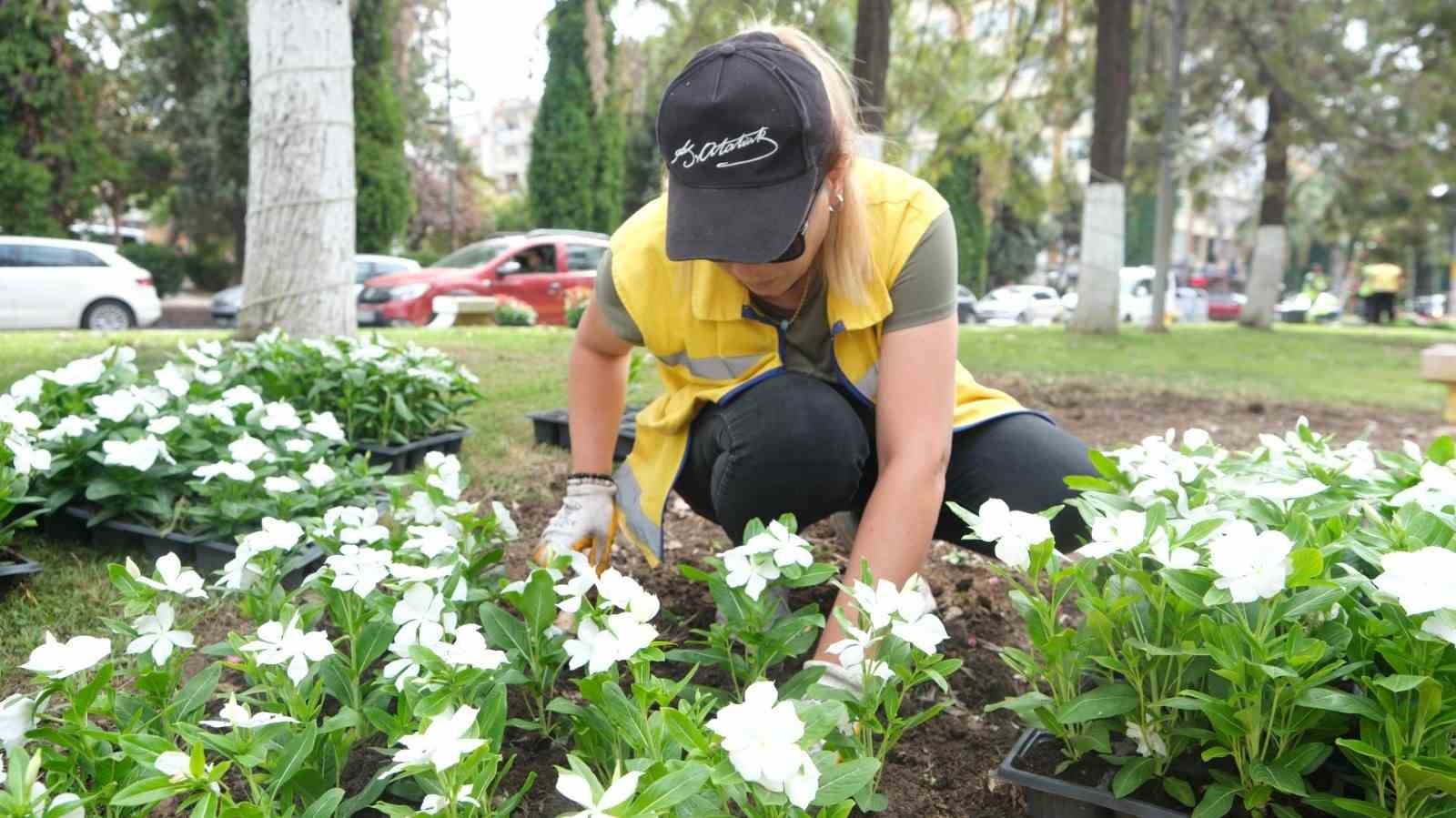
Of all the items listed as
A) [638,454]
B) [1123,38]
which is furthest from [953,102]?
[638,454]

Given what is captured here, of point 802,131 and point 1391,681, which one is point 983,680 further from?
point 802,131

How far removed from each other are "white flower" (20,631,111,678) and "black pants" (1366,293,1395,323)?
2815cm

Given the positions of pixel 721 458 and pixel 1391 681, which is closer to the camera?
pixel 1391 681

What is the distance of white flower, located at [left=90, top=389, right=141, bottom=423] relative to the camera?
7.52 feet

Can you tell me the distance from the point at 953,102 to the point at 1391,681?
11.4 metres

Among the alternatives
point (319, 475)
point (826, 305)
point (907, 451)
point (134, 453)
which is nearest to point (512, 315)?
point (134, 453)

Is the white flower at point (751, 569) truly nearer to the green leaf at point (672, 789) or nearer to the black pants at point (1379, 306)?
the green leaf at point (672, 789)

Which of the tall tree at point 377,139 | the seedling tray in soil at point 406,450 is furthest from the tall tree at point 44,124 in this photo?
the seedling tray in soil at point 406,450

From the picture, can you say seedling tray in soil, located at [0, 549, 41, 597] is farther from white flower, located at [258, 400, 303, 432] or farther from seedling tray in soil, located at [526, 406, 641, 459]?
seedling tray in soil, located at [526, 406, 641, 459]

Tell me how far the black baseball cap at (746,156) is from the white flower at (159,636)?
872 mm

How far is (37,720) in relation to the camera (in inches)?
52.6

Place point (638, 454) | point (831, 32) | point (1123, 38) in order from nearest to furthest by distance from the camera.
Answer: point (638, 454), point (831, 32), point (1123, 38)

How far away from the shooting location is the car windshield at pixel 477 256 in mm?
14320
